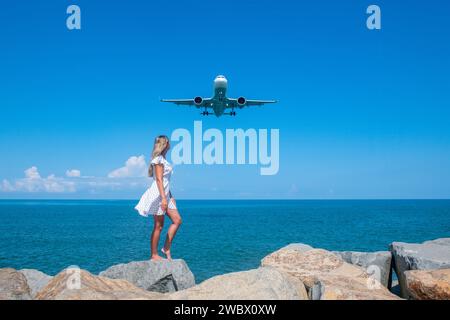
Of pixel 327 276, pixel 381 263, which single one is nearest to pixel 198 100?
pixel 381 263

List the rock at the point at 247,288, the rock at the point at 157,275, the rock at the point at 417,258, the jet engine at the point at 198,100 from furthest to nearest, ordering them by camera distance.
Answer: the jet engine at the point at 198,100 < the rock at the point at 417,258 < the rock at the point at 157,275 < the rock at the point at 247,288

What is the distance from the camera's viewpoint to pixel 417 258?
8406 mm

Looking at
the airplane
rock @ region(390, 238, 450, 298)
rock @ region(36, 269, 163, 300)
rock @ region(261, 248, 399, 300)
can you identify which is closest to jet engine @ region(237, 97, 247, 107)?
the airplane

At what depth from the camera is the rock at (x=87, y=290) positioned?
16.5 ft

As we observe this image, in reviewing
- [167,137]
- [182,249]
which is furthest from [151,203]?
[182,249]

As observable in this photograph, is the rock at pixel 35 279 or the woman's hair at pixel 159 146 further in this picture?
the rock at pixel 35 279

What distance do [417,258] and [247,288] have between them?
495 centimetres

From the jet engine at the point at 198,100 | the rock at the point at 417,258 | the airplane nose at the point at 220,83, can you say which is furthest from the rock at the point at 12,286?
the airplane nose at the point at 220,83

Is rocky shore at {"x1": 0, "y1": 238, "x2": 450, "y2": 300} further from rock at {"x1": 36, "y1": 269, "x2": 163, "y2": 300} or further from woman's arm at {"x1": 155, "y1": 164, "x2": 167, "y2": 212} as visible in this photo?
woman's arm at {"x1": 155, "y1": 164, "x2": 167, "y2": 212}

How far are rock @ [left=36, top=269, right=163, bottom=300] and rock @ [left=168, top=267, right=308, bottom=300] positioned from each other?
0.57 meters

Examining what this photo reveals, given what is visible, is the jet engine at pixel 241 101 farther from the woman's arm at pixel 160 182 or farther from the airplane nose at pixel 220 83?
the woman's arm at pixel 160 182

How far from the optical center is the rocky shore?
543 centimetres
